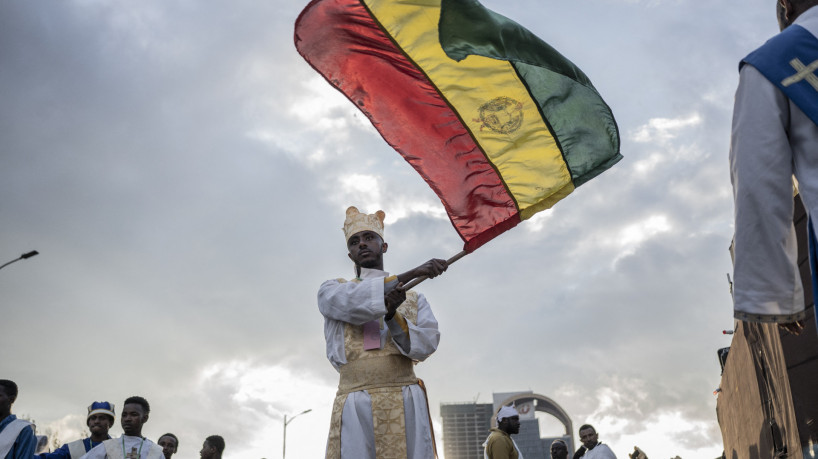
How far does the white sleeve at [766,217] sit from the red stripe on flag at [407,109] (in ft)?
Answer: 7.85

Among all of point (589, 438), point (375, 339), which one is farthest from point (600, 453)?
point (375, 339)

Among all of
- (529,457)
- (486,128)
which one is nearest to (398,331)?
(486,128)

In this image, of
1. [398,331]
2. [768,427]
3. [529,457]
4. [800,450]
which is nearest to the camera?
[398,331]

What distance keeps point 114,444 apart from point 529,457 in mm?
104558

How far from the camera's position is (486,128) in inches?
187

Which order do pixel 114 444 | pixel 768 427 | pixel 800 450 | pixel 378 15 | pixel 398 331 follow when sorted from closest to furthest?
pixel 398 331, pixel 378 15, pixel 800 450, pixel 114 444, pixel 768 427

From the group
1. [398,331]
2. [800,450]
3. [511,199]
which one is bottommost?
[800,450]

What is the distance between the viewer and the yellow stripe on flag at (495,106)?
4551mm

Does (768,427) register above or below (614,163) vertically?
below

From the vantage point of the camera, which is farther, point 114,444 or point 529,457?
point 529,457

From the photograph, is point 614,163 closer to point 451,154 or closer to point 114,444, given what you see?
point 451,154

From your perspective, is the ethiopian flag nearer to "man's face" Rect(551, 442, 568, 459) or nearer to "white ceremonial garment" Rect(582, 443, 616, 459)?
"white ceremonial garment" Rect(582, 443, 616, 459)

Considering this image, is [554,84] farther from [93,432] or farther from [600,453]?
[600,453]

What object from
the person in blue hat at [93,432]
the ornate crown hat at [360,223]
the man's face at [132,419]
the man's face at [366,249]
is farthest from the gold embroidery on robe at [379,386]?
the person in blue hat at [93,432]
